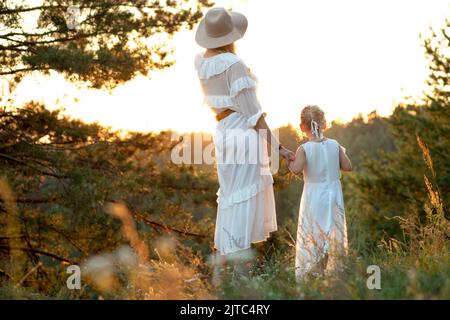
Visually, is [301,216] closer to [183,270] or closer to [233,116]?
[233,116]

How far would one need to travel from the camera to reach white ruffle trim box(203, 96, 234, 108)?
4.37 metres

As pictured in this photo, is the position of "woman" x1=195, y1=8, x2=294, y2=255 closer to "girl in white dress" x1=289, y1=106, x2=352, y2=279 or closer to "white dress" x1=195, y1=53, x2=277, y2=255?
"white dress" x1=195, y1=53, x2=277, y2=255

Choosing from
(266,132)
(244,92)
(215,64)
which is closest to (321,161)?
(266,132)

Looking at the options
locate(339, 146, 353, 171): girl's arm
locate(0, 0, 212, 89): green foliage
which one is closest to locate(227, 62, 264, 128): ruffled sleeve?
locate(339, 146, 353, 171): girl's arm

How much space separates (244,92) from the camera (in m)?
4.31

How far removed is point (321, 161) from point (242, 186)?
0.68 meters

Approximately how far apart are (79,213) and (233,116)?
6471 millimetres

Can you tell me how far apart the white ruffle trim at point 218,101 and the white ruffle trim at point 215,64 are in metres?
0.15

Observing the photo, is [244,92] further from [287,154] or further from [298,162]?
[298,162]

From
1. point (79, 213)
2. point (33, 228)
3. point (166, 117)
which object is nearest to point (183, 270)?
point (79, 213)

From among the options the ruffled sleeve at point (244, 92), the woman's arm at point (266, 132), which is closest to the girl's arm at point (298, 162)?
the woman's arm at point (266, 132)

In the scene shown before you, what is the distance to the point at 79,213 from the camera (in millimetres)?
10312

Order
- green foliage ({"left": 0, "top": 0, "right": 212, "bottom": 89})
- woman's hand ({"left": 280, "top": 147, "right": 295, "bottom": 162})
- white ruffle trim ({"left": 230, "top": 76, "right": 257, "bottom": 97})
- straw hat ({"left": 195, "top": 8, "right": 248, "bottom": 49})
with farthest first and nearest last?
green foliage ({"left": 0, "top": 0, "right": 212, "bottom": 89}), woman's hand ({"left": 280, "top": 147, "right": 295, "bottom": 162}), straw hat ({"left": 195, "top": 8, "right": 248, "bottom": 49}), white ruffle trim ({"left": 230, "top": 76, "right": 257, "bottom": 97})

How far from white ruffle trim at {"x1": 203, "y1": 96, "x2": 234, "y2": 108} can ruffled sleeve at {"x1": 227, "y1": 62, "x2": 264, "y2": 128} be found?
1.7 inches
